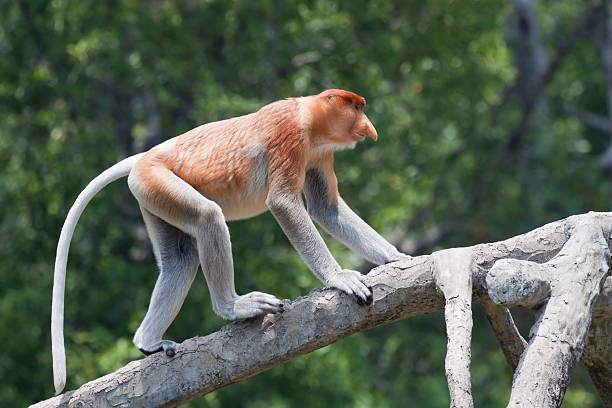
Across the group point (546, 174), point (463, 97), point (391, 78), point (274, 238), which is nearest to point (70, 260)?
point (274, 238)

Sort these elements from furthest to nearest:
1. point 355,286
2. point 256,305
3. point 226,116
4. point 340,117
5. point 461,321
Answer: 1. point 226,116
2. point 340,117
3. point 256,305
4. point 355,286
5. point 461,321

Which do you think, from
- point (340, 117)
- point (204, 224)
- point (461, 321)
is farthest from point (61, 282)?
point (461, 321)

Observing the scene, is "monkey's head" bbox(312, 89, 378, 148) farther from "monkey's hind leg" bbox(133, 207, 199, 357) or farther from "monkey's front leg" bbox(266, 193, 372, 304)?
"monkey's hind leg" bbox(133, 207, 199, 357)

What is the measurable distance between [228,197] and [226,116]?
3.98 metres

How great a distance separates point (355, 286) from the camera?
10.6ft

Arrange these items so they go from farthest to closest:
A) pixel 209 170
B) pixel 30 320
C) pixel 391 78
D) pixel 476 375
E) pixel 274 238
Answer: pixel 476 375
pixel 391 78
pixel 274 238
pixel 30 320
pixel 209 170

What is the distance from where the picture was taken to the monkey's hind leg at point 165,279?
376 cm

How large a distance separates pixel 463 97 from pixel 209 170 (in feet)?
20.6

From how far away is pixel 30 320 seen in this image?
799cm

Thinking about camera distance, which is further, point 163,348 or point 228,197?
point 228,197

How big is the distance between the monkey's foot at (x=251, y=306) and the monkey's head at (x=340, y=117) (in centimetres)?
77

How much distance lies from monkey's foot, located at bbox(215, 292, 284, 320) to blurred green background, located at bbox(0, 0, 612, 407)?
3733 millimetres

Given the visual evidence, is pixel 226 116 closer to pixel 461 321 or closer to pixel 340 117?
pixel 340 117

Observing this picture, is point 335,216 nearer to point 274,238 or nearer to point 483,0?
point 274,238
